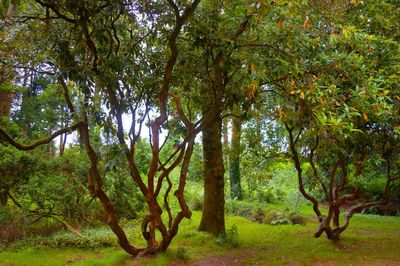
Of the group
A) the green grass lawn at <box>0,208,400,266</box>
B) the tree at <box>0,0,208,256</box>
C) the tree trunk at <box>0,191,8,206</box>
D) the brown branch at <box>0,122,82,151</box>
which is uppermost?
the tree at <box>0,0,208,256</box>

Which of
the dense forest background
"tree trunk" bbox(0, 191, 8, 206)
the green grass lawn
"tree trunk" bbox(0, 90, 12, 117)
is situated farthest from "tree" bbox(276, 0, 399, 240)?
"tree trunk" bbox(0, 90, 12, 117)

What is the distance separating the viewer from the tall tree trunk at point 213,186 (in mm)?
9320

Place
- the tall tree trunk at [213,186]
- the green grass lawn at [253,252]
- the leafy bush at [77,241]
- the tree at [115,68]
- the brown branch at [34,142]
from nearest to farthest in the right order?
the brown branch at [34,142] → the tree at [115,68] → the green grass lawn at [253,252] → the leafy bush at [77,241] → the tall tree trunk at [213,186]

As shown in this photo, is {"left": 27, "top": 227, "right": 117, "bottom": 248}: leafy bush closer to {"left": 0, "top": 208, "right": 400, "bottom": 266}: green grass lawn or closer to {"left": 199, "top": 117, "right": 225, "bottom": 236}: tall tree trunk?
{"left": 0, "top": 208, "right": 400, "bottom": 266}: green grass lawn

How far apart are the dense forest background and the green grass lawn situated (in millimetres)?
347

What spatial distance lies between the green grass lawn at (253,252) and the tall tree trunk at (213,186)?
35 centimetres

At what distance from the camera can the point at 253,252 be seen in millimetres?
8438

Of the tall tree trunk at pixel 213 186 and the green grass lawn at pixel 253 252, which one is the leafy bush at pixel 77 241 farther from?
the tall tree trunk at pixel 213 186

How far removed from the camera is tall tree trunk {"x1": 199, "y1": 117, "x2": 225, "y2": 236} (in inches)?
367

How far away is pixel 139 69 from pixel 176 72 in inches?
26.7

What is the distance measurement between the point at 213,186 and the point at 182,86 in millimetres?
2645

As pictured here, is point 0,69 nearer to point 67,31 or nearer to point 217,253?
point 67,31

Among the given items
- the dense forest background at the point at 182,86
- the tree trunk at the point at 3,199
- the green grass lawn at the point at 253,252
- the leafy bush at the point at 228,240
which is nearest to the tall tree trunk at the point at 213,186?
the dense forest background at the point at 182,86

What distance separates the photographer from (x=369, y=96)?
5.12 metres
